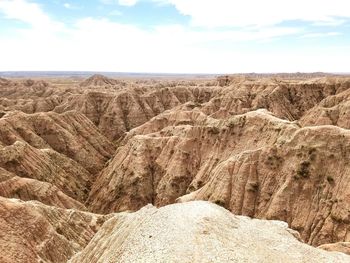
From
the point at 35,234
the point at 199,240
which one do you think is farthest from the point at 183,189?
the point at 199,240

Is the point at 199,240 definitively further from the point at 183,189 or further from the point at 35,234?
the point at 183,189

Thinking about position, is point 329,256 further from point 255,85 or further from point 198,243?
point 255,85

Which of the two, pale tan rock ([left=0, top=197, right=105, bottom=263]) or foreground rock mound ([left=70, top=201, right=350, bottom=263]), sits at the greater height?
foreground rock mound ([left=70, top=201, right=350, bottom=263])

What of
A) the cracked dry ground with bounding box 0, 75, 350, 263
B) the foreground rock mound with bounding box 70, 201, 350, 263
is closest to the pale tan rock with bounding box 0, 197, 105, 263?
the cracked dry ground with bounding box 0, 75, 350, 263

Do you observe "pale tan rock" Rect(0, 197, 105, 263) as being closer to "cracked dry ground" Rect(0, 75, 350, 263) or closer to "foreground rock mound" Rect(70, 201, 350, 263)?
"cracked dry ground" Rect(0, 75, 350, 263)

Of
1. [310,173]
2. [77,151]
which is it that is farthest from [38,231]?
[77,151]

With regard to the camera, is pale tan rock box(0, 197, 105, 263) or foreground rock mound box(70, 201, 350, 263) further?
pale tan rock box(0, 197, 105, 263)

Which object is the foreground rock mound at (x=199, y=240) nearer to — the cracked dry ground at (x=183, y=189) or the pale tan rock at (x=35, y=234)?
the cracked dry ground at (x=183, y=189)
